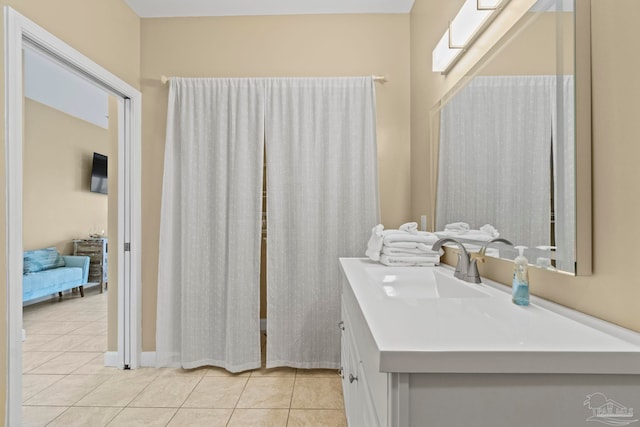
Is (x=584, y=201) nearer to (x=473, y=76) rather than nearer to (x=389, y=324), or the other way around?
(x=389, y=324)

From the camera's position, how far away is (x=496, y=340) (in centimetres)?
69

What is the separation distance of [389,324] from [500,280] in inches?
30.1

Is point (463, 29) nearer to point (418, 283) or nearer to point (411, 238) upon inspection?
point (411, 238)

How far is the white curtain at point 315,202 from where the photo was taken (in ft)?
8.03

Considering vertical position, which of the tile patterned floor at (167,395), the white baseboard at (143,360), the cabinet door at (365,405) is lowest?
the tile patterned floor at (167,395)

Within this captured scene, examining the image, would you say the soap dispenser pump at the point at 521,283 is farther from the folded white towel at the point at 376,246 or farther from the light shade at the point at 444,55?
the light shade at the point at 444,55

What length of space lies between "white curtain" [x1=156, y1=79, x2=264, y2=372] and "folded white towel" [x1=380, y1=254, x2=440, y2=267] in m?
1.04

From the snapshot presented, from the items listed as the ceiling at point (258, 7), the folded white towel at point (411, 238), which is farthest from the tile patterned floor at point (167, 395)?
the ceiling at point (258, 7)

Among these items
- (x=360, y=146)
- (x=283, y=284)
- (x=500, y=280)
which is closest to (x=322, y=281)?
(x=283, y=284)

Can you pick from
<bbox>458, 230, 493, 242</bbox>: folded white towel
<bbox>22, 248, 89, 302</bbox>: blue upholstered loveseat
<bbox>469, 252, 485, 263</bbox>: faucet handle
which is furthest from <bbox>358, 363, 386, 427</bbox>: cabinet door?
<bbox>22, 248, 89, 302</bbox>: blue upholstered loveseat

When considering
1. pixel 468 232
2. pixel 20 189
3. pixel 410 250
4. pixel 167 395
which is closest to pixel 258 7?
pixel 20 189

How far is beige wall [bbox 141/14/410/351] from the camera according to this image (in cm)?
255

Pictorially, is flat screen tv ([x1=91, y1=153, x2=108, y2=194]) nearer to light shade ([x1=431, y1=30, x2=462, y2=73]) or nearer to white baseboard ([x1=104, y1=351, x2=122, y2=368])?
white baseboard ([x1=104, y1=351, x2=122, y2=368])

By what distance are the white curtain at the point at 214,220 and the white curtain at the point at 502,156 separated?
1.34 metres
